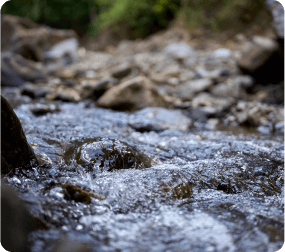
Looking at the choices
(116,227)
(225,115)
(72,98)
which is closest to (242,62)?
(225,115)

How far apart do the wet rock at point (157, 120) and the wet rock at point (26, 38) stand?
7.63 meters

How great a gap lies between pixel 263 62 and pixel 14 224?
554 cm

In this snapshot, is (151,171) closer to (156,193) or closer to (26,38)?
Answer: (156,193)

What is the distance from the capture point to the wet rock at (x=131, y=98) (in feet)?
13.7

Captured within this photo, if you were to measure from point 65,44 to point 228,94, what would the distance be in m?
9.84

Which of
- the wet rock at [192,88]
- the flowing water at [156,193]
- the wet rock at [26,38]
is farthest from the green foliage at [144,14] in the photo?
the flowing water at [156,193]

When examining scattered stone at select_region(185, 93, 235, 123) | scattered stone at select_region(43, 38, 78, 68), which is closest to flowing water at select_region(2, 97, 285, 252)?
scattered stone at select_region(185, 93, 235, 123)

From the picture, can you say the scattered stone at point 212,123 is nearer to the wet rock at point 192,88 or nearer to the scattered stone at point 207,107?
the scattered stone at point 207,107

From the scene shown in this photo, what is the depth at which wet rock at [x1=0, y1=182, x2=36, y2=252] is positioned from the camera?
1120 millimetres

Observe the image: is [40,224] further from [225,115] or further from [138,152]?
[225,115]

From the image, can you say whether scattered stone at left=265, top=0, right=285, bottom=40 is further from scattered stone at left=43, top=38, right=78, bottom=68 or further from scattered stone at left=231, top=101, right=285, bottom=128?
scattered stone at left=43, top=38, right=78, bottom=68

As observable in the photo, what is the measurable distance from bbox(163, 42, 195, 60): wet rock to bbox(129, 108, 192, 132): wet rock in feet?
13.6

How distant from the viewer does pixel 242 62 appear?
5.60 meters

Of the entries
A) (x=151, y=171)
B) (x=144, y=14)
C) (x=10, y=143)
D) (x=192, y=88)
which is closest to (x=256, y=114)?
(x=192, y=88)
